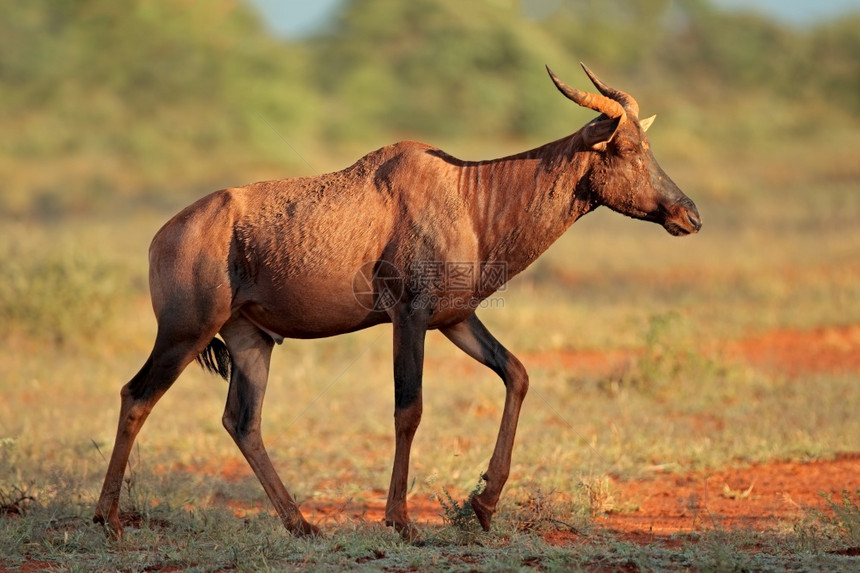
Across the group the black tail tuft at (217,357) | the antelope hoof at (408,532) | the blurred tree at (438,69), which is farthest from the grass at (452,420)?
the blurred tree at (438,69)

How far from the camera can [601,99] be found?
577 cm

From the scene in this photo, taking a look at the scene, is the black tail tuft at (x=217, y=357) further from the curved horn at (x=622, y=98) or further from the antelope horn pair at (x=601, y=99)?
the curved horn at (x=622, y=98)

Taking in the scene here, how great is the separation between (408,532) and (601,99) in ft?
7.75

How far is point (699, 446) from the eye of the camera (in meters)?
8.14

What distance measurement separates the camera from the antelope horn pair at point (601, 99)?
562 centimetres

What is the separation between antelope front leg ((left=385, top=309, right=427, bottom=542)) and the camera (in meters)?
5.86

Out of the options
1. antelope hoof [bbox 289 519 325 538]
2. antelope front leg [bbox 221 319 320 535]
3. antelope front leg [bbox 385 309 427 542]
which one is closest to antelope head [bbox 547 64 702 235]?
antelope front leg [bbox 385 309 427 542]

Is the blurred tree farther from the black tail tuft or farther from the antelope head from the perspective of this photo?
the antelope head

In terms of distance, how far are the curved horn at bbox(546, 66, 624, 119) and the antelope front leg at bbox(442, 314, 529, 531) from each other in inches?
51.3

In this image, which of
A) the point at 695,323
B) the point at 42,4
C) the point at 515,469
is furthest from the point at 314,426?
the point at 42,4

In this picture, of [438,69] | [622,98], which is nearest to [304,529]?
[622,98]

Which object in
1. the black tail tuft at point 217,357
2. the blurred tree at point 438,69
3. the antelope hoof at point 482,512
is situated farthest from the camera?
the blurred tree at point 438,69

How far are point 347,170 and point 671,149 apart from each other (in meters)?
23.3

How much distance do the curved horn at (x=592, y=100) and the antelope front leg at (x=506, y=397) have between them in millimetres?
1304
